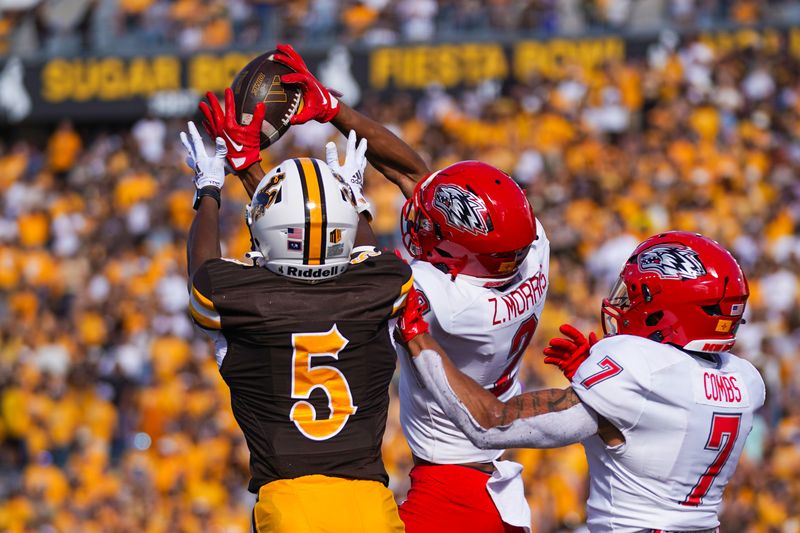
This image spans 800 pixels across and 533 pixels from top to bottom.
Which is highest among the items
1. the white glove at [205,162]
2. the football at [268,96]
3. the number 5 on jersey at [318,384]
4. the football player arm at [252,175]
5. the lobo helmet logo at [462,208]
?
the football at [268,96]

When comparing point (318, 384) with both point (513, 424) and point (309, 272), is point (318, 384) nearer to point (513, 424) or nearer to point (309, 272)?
point (309, 272)

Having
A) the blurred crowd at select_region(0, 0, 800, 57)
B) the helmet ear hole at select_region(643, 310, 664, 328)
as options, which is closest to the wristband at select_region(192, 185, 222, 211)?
the helmet ear hole at select_region(643, 310, 664, 328)

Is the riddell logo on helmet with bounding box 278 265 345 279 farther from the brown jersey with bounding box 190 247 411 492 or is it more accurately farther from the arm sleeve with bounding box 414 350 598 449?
the arm sleeve with bounding box 414 350 598 449

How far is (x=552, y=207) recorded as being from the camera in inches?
564

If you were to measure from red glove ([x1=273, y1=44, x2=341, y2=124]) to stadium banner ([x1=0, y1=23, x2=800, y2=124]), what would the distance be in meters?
12.3

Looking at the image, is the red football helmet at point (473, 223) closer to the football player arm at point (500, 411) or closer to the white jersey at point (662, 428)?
the football player arm at point (500, 411)

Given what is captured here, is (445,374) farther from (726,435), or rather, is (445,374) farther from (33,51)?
(33,51)

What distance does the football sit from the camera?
5.12 m

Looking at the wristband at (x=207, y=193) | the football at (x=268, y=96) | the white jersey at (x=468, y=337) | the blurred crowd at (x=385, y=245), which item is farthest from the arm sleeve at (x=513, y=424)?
the blurred crowd at (x=385, y=245)

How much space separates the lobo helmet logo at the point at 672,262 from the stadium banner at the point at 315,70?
511 inches

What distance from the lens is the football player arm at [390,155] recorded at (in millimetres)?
5484

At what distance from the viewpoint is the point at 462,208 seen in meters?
4.69

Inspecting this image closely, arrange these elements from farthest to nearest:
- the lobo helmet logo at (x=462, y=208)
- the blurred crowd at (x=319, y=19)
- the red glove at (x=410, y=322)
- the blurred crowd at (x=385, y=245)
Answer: the blurred crowd at (x=319, y=19) < the blurred crowd at (x=385, y=245) < the lobo helmet logo at (x=462, y=208) < the red glove at (x=410, y=322)

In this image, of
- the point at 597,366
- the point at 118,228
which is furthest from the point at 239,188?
the point at 597,366
